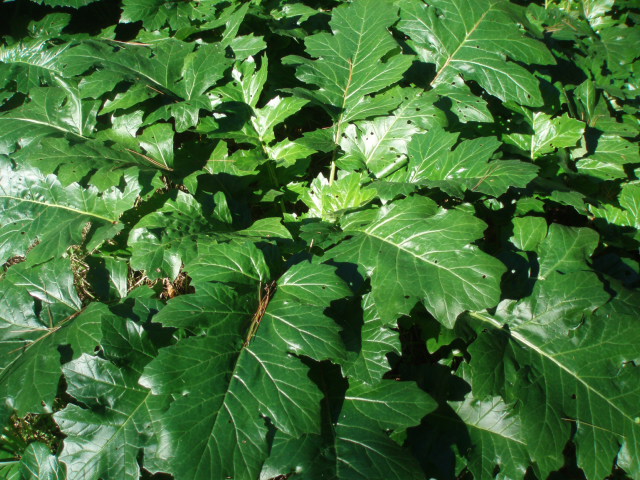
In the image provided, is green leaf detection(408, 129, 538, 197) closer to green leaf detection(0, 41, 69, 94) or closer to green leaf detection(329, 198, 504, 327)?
green leaf detection(329, 198, 504, 327)

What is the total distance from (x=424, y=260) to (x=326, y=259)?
0.35m

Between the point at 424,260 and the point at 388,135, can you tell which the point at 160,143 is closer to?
the point at 388,135

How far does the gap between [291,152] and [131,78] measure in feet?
2.62

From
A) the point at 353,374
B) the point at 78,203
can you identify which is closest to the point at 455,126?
the point at 353,374

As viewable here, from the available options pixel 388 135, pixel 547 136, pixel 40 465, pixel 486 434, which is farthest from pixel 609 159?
pixel 40 465

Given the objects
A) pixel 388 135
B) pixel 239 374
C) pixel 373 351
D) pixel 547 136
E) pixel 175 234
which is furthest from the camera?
pixel 547 136

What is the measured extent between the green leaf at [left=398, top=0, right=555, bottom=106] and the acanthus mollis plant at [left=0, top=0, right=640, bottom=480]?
1 centimetres

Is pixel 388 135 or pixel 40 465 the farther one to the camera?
pixel 388 135

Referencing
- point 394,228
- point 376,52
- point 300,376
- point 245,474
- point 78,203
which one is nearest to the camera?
point 245,474

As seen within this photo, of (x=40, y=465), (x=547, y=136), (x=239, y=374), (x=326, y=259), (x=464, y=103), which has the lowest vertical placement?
(x=40, y=465)

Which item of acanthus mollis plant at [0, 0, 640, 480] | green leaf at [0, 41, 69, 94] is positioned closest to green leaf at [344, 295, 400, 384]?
acanthus mollis plant at [0, 0, 640, 480]

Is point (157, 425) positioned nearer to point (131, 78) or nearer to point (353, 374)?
point (353, 374)

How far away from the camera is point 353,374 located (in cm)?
175

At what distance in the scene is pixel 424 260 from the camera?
5.96ft
